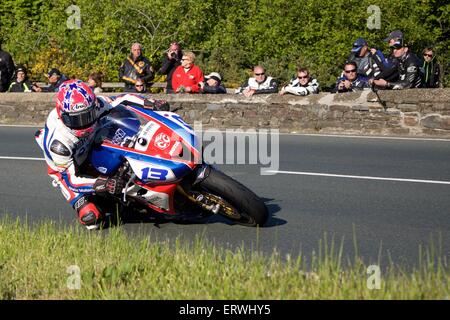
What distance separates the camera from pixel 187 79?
16516 mm

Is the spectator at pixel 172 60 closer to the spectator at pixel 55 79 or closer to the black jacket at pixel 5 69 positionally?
the spectator at pixel 55 79

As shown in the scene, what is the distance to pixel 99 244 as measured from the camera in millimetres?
6961

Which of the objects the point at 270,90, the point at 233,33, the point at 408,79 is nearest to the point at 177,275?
the point at 408,79

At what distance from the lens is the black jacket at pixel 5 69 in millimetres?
19625

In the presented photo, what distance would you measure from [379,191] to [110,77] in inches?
635

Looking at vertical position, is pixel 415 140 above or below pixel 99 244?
above

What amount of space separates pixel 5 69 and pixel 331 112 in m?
8.86

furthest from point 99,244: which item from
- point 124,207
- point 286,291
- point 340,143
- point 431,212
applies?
point 340,143

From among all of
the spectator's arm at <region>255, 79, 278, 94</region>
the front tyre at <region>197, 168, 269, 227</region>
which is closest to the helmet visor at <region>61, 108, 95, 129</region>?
the front tyre at <region>197, 168, 269, 227</region>

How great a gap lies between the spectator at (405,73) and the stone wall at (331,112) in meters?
0.46

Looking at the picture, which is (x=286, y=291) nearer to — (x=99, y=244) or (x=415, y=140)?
(x=99, y=244)

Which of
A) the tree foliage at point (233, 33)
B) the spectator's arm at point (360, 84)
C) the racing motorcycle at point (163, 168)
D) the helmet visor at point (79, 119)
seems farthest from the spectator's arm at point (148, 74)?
the helmet visor at point (79, 119)

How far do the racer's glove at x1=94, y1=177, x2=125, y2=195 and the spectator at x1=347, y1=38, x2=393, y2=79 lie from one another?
8.47 metres
